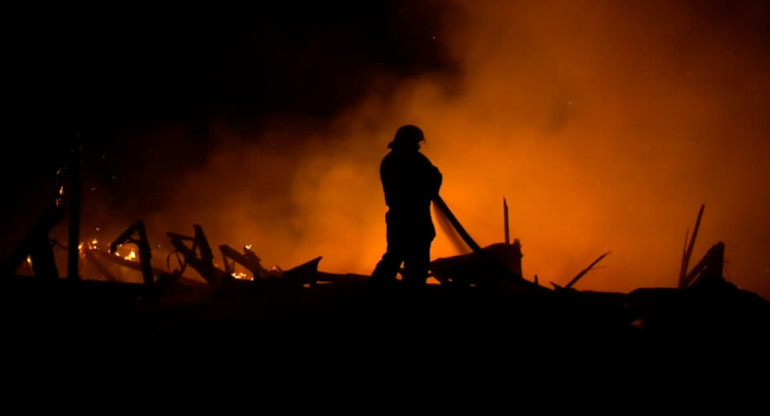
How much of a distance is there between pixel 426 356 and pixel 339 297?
43.7 inches

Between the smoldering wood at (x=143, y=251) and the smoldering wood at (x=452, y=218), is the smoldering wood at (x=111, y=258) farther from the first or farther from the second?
the smoldering wood at (x=452, y=218)

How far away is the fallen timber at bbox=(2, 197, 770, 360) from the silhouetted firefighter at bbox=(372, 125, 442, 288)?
0.20 metres

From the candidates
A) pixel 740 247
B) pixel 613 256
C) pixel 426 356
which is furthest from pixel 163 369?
pixel 740 247

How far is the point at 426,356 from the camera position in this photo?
12.0ft

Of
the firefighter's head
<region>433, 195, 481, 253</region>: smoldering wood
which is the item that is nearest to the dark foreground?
<region>433, 195, 481, 253</region>: smoldering wood

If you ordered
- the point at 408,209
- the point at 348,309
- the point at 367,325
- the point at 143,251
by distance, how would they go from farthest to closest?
1. the point at 143,251
2. the point at 408,209
3. the point at 348,309
4. the point at 367,325

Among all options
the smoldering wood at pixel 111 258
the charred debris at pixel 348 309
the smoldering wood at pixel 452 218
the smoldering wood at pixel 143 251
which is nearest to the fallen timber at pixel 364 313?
the charred debris at pixel 348 309

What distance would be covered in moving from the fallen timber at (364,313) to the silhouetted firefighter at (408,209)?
0.20 meters

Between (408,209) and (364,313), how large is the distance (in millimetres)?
958

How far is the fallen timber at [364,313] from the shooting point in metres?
3.74

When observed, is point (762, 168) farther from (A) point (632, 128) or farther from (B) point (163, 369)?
(B) point (163, 369)

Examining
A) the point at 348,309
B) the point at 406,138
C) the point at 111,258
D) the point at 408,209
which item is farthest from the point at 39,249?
the point at 111,258

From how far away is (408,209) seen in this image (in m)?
4.34

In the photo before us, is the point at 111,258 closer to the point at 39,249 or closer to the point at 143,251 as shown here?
the point at 143,251
